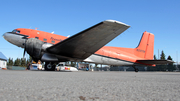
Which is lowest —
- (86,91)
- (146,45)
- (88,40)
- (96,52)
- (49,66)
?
(86,91)

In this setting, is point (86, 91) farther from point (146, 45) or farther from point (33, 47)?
point (146, 45)

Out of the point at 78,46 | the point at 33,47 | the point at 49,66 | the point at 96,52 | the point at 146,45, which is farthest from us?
the point at 146,45

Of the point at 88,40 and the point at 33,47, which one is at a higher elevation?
the point at 88,40

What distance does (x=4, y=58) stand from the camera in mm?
32906

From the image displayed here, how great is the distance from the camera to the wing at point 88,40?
28.5 ft

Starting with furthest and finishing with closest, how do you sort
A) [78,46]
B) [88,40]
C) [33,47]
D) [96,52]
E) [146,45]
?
[146,45] → [96,52] → [78,46] → [33,47] → [88,40]

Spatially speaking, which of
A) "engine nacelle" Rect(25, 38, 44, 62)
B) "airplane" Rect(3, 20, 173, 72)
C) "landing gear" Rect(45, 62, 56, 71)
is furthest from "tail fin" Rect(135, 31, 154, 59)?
"engine nacelle" Rect(25, 38, 44, 62)

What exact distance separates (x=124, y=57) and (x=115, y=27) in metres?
6.70

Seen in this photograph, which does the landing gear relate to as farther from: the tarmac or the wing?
the tarmac

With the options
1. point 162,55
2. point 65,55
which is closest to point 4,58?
point 65,55

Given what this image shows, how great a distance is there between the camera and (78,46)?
1099cm

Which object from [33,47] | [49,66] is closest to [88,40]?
[33,47]

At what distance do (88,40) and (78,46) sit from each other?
1.11 meters

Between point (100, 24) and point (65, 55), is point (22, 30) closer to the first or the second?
point (65, 55)
